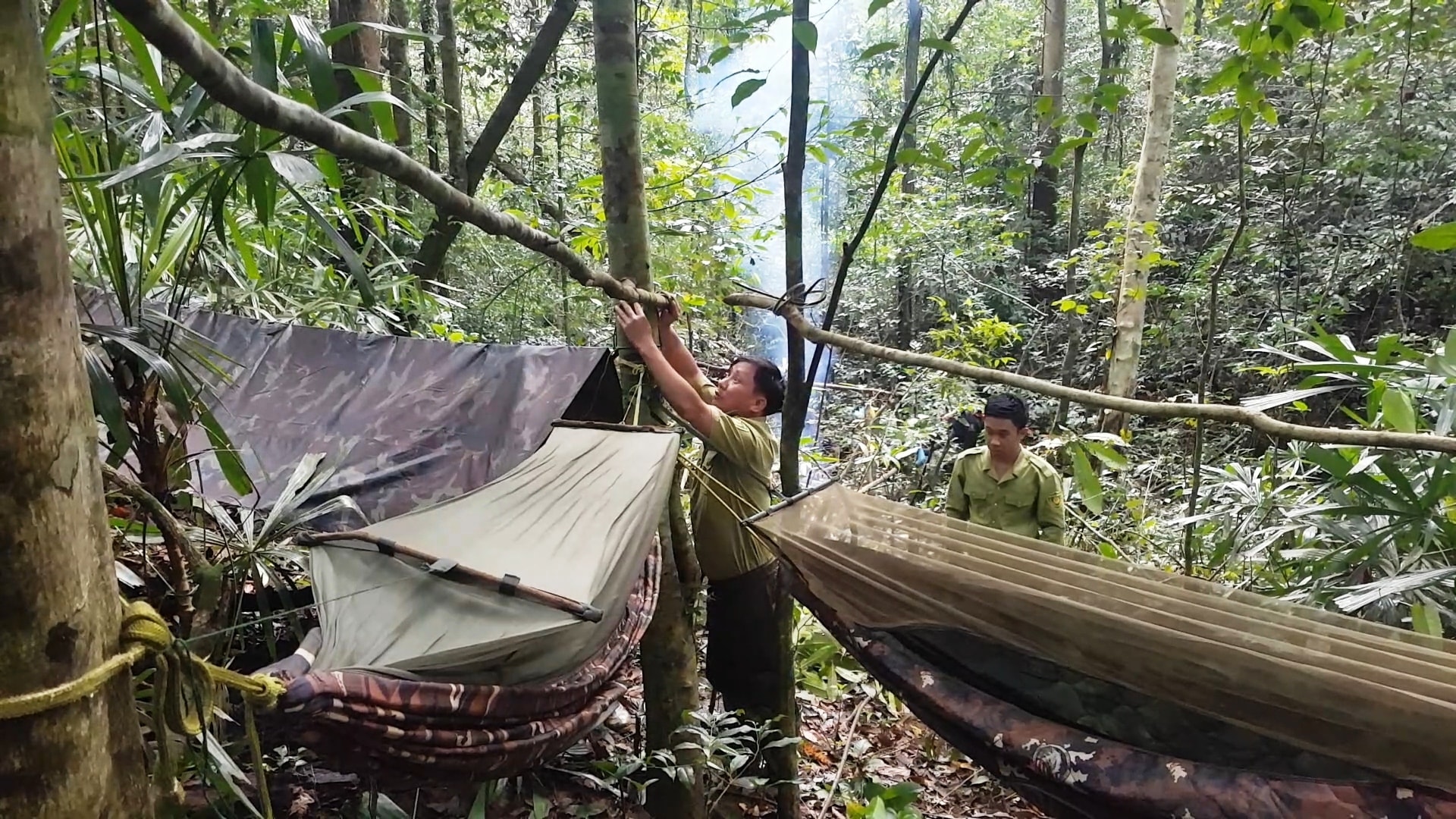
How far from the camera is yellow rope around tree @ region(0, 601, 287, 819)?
66cm

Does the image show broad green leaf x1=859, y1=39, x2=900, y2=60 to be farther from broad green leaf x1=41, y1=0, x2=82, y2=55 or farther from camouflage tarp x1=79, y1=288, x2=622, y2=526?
broad green leaf x1=41, y1=0, x2=82, y2=55

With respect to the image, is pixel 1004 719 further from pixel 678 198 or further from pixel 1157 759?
pixel 678 198

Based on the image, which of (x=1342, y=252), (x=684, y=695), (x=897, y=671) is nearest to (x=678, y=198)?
(x=684, y=695)

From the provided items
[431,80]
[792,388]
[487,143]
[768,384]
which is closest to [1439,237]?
[792,388]

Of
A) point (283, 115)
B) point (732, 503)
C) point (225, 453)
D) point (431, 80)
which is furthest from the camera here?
point (431, 80)

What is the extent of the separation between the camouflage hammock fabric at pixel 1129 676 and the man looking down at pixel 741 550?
543 mm

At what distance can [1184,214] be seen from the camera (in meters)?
6.34

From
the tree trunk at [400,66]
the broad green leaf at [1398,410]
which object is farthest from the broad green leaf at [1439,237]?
Answer: the tree trunk at [400,66]

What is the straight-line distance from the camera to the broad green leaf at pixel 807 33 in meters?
1.47

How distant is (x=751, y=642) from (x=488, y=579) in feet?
3.64

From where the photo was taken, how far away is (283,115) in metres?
0.90

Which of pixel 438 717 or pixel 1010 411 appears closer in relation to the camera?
pixel 438 717

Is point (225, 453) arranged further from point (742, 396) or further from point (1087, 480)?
point (1087, 480)

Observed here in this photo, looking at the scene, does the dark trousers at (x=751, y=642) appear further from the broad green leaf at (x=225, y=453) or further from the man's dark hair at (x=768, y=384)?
the broad green leaf at (x=225, y=453)
